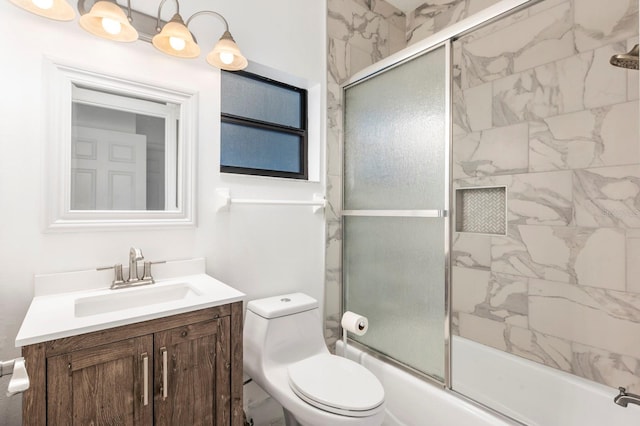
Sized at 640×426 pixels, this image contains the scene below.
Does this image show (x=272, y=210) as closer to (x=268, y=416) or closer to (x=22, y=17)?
(x=268, y=416)

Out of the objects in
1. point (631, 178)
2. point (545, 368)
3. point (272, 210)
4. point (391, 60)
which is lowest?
point (545, 368)

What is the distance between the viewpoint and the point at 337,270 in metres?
2.26

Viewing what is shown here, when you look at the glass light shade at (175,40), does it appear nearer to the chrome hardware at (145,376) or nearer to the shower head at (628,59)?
the chrome hardware at (145,376)

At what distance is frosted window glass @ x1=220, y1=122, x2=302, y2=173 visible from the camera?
1.95 meters

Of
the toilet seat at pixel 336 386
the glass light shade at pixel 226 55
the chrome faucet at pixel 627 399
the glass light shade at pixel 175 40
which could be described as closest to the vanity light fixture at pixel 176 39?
the glass light shade at pixel 175 40

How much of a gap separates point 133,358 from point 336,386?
0.81 metres

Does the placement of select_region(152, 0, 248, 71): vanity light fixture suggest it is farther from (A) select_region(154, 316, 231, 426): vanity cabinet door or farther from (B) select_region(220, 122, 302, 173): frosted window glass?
(A) select_region(154, 316, 231, 426): vanity cabinet door

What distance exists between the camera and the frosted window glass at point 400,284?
65.2 inches

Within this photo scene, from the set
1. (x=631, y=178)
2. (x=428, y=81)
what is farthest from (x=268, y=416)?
(x=631, y=178)

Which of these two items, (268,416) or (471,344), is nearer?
(268,416)

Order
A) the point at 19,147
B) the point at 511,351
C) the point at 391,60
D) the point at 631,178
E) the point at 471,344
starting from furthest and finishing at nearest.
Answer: the point at 471,344
the point at 511,351
the point at 391,60
the point at 631,178
the point at 19,147

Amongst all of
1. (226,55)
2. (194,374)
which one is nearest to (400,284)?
(194,374)

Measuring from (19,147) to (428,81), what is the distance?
180cm

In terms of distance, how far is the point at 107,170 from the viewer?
1456mm
